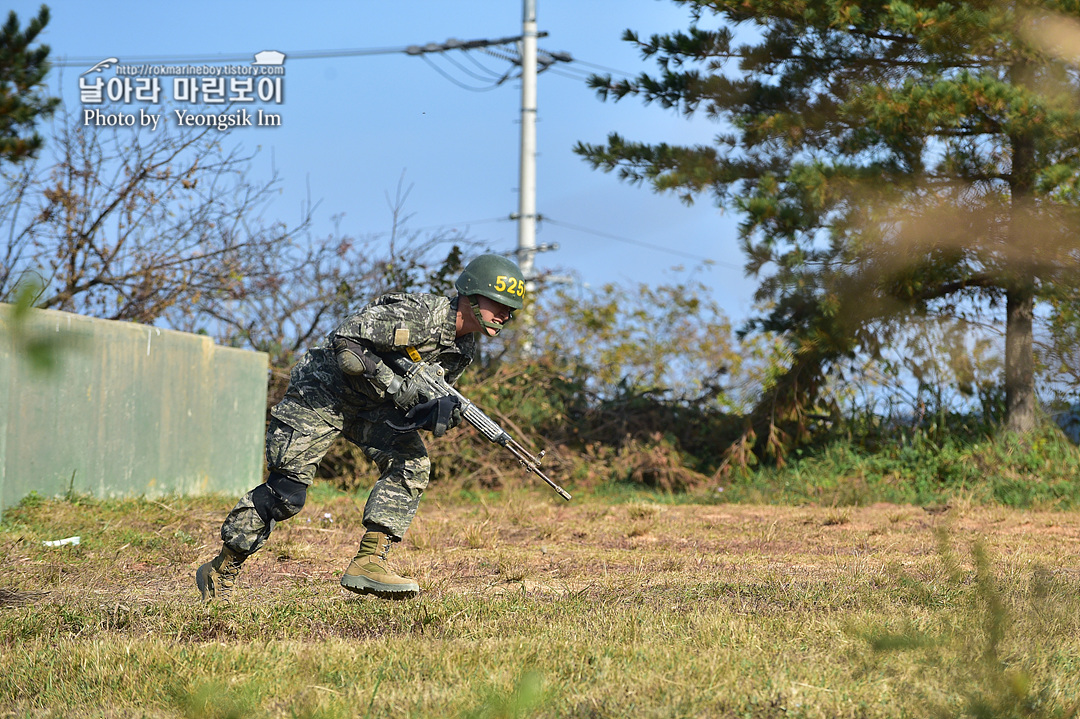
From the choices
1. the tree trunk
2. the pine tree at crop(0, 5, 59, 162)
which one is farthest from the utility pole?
the pine tree at crop(0, 5, 59, 162)

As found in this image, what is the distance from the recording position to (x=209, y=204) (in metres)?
11.2

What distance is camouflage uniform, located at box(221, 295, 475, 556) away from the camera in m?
4.48

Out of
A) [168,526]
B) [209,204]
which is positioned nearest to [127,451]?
[168,526]

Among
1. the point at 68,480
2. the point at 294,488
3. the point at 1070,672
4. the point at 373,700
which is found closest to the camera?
the point at 373,700

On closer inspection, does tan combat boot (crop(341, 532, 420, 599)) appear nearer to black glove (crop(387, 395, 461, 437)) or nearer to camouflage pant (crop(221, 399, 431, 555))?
camouflage pant (crop(221, 399, 431, 555))

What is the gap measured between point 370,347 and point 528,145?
11.8 metres

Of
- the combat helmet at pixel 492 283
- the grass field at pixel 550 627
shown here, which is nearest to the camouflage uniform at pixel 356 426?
the combat helmet at pixel 492 283

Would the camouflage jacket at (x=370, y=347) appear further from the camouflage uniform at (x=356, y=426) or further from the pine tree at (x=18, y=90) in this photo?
the pine tree at (x=18, y=90)

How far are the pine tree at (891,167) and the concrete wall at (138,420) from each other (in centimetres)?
483

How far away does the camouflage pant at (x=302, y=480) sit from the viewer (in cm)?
448

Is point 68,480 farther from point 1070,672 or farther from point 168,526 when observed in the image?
point 1070,672

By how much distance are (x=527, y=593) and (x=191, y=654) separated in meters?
1.67

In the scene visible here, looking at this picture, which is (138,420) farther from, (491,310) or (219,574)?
(491,310)

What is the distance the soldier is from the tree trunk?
714cm
